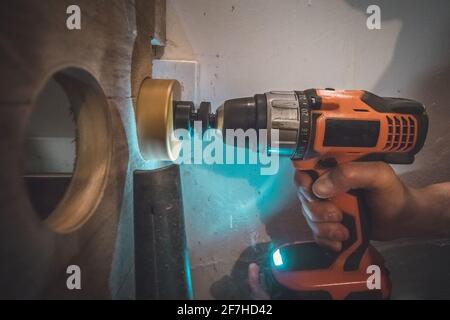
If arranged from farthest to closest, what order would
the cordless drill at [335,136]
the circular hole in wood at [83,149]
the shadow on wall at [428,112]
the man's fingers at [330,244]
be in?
1. the shadow on wall at [428,112]
2. the man's fingers at [330,244]
3. the cordless drill at [335,136]
4. the circular hole in wood at [83,149]

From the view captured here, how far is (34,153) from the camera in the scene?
3.50 feet

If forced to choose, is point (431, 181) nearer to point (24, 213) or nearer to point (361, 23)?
point (361, 23)

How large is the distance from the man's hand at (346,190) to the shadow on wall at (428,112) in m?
0.20

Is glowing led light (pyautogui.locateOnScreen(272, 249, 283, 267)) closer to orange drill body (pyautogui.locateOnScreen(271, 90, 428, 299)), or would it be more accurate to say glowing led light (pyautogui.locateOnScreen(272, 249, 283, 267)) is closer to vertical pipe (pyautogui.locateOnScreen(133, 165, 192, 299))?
orange drill body (pyautogui.locateOnScreen(271, 90, 428, 299))

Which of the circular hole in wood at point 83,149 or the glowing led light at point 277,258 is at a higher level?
the circular hole in wood at point 83,149

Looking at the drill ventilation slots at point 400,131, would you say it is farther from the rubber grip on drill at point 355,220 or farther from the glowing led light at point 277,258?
the glowing led light at point 277,258

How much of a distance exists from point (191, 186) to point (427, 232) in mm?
818

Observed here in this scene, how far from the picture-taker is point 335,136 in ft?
2.10

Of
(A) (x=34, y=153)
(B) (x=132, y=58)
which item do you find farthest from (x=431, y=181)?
(A) (x=34, y=153)

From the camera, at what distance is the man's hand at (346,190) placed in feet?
2.27

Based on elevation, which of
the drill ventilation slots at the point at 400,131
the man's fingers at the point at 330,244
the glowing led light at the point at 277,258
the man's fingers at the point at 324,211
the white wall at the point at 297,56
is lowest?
the glowing led light at the point at 277,258

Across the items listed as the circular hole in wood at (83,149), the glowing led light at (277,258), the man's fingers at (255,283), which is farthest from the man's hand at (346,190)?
the circular hole in wood at (83,149)

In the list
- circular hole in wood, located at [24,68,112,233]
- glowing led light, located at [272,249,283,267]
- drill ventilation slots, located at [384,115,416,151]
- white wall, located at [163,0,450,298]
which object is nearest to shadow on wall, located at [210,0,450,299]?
white wall, located at [163,0,450,298]

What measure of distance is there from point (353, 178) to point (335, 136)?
0.13 meters
